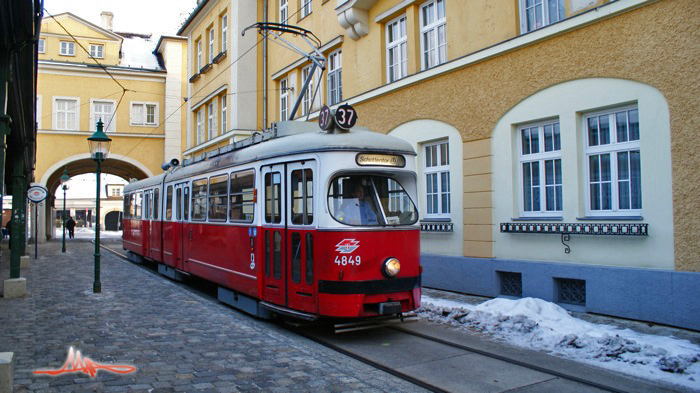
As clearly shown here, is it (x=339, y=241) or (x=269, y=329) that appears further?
(x=269, y=329)

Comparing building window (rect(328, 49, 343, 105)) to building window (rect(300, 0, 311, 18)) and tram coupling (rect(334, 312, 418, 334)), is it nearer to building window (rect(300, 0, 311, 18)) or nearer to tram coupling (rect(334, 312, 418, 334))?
building window (rect(300, 0, 311, 18))

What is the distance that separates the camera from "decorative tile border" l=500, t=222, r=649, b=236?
812 centimetres

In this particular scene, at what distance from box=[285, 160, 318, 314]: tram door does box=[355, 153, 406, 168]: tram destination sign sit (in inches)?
25.9

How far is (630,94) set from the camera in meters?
8.34

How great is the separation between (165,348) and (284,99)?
14.3m

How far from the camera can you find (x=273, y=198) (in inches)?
328

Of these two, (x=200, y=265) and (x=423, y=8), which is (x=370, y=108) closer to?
(x=423, y=8)

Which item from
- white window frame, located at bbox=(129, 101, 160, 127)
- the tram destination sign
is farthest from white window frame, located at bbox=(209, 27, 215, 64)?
the tram destination sign

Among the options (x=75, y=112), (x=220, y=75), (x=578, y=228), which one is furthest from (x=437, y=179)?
Result: (x=75, y=112)

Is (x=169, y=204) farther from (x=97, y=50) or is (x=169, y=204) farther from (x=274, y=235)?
(x=97, y=50)

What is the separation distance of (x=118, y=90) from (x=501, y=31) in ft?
92.1

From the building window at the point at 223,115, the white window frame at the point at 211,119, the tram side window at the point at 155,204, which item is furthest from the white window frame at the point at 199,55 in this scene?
the tram side window at the point at 155,204

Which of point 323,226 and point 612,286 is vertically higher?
point 323,226

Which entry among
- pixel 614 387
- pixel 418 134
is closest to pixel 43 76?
pixel 418 134
